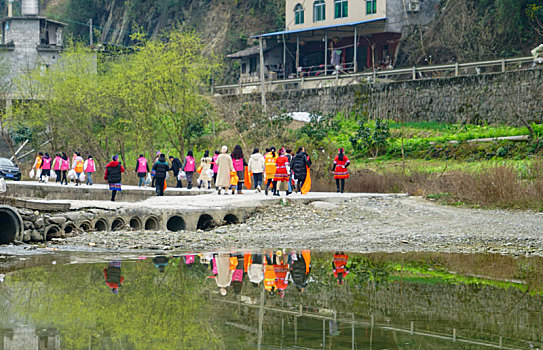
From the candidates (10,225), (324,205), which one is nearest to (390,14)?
(324,205)

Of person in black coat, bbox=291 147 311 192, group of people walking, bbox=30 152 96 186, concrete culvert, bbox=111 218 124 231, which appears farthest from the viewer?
group of people walking, bbox=30 152 96 186

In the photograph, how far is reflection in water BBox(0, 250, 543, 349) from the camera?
9.46 metres

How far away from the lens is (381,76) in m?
45.8

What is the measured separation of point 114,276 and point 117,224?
6802 millimetres

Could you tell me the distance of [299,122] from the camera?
44.8 meters

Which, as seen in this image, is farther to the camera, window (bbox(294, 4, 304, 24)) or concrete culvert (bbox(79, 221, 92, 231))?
window (bbox(294, 4, 304, 24))

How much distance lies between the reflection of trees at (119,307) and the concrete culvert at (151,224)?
5817 mm

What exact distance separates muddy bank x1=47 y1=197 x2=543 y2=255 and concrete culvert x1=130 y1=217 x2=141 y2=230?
112cm

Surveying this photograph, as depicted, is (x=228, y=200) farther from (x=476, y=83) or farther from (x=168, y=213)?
(x=476, y=83)

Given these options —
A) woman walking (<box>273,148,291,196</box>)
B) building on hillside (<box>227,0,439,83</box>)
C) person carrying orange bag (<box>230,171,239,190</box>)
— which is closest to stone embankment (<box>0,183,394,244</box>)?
woman walking (<box>273,148,291,196</box>)

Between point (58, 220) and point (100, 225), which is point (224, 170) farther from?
point (58, 220)

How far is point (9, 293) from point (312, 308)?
16.0 feet

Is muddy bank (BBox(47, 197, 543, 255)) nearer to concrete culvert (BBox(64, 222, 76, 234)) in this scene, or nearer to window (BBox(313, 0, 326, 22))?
concrete culvert (BBox(64, 222, 76, 234))

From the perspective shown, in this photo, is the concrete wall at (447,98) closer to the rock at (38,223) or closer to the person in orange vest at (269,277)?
the person in orange vest at (269,277)
